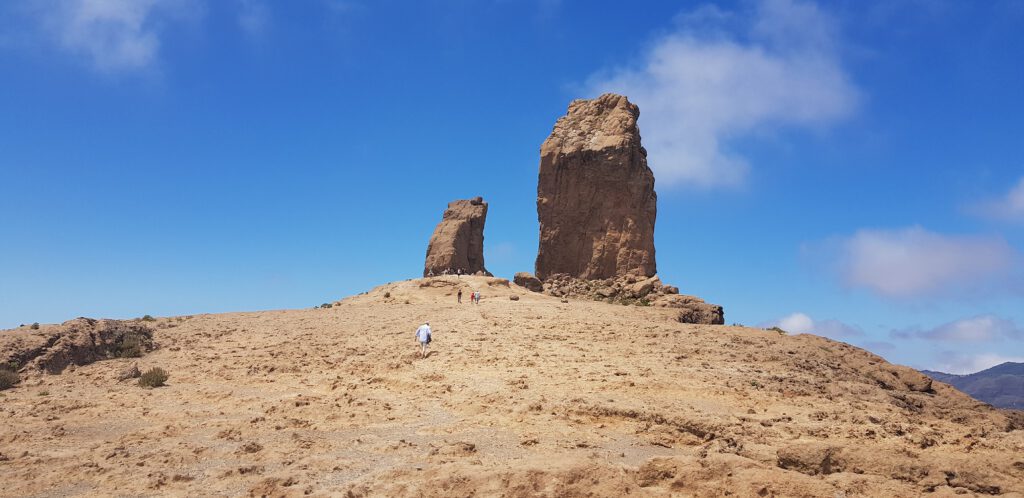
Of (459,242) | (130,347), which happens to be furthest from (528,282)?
(130,347)

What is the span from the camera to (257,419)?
12.5m

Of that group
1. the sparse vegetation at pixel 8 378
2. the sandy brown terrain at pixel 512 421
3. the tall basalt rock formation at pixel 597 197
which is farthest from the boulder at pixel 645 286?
the sparse vegetation at pixel 8 378

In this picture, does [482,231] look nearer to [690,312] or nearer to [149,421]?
[690,312]

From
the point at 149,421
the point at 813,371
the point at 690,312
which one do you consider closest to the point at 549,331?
the point at 813,371

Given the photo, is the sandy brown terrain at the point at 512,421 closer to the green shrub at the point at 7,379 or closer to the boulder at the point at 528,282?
the green shrub at the point at 7,379

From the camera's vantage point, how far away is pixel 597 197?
43406mm

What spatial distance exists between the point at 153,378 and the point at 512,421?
11221mm

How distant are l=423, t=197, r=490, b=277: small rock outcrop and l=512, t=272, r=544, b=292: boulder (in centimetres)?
1012

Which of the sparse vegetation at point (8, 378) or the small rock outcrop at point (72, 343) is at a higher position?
the small rock outcrop at point (72, 343)

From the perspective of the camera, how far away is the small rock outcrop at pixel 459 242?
54812 mm

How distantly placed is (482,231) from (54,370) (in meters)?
43.6

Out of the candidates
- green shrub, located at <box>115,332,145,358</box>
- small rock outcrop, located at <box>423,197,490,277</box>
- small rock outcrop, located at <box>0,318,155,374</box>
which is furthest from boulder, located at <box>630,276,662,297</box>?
green shrub, located at <box>115,332,145,358</box>

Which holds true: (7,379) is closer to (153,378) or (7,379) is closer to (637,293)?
(153,378)

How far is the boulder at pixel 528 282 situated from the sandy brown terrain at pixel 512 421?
20.2m
